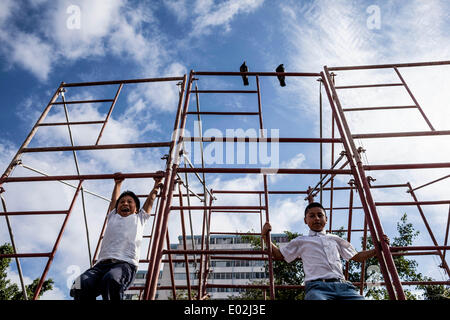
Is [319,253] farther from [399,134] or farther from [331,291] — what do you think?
[399,134]

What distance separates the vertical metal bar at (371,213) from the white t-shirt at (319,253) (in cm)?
32

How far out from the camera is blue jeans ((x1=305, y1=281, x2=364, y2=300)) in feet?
6.25

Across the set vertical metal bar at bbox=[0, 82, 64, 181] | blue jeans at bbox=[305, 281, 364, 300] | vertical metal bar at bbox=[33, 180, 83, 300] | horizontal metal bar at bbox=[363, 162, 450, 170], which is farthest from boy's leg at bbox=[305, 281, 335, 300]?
vertical metal bar at bbox=[0, 82, 64, 181]

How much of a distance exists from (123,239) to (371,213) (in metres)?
2.02

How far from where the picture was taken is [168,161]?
2.49 m

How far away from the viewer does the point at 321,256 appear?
2.20 metres

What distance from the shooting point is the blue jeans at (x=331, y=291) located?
191 centimetres

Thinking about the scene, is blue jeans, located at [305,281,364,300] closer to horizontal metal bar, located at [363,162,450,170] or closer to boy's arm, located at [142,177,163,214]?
horizontal metal bar, located at [363,162,450,170]

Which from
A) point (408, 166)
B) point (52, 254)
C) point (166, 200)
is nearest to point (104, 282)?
point (166, 200)
